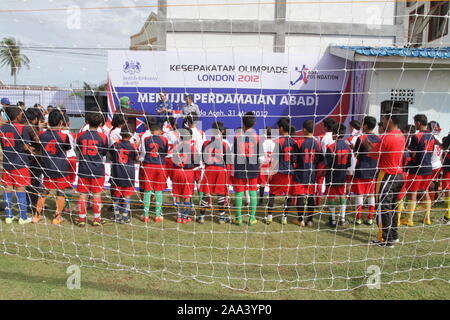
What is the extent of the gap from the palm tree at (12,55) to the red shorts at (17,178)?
1.49 m

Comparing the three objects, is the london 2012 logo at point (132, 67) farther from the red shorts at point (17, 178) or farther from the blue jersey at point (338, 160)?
the blue jersey at point (338, 160)

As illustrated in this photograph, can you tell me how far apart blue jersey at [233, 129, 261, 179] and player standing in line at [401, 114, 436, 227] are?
1.80m

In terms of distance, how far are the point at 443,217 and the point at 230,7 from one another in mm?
6009

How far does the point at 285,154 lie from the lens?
4.47m

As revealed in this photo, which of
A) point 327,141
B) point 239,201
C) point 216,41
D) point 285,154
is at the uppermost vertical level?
point 216,41

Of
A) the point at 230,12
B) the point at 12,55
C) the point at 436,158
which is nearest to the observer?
the point at 12,55

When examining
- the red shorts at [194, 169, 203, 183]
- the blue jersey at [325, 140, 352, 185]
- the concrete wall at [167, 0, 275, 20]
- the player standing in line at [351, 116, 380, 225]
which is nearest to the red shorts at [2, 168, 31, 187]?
the red shorts at [194, 169, 203, 183]

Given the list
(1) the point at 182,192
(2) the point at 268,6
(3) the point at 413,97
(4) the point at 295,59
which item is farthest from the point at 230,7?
(1) the point at 182,192

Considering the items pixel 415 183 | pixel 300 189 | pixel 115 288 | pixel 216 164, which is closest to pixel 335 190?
pixel 300 189

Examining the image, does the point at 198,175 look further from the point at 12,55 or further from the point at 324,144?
the point at 12,55

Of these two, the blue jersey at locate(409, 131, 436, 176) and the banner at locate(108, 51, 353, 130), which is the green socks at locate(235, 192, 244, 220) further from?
the banner at locate(108, 51, 353, 130)

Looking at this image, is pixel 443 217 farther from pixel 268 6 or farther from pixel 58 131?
pixel 268 6

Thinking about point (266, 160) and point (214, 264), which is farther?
point (266, 160)

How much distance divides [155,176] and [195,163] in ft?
1.78
